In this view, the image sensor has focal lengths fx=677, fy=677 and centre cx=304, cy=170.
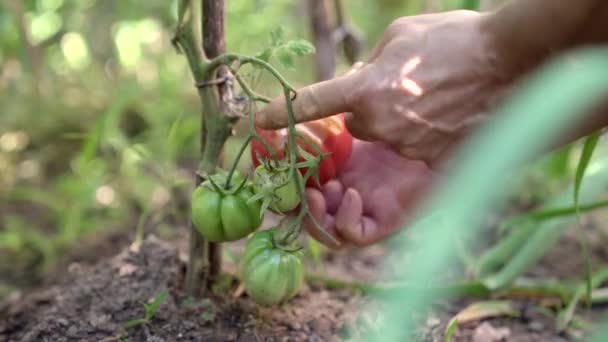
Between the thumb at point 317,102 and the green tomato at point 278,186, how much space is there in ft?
0.31

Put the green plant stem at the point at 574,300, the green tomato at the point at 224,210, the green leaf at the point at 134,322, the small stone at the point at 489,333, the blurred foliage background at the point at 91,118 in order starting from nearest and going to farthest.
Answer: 1. the green tomato at the point at 224,210
2. the green leaf at the point at 134,322
3. the small stone at the point at 489,333
4. the green plant stem at the point at 574,300
5. the blurred foliage background at the point at 91,118

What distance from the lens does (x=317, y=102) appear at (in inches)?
44.4

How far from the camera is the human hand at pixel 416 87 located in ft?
3.69

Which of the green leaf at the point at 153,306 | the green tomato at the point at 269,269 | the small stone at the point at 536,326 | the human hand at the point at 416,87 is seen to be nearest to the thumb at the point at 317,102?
the human hand at the point at 416,87

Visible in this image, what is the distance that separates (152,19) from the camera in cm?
259

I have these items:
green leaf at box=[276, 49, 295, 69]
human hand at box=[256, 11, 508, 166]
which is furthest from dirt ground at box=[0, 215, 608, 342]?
green leaf at box=[276, 49, 295, 69]

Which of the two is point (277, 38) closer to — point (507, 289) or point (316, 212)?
point (316, 212)

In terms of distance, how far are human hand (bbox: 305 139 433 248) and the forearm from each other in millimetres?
351

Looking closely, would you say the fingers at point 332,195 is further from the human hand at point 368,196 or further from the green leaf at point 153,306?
the green leaf at point 153,306

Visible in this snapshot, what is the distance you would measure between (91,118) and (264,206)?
1.52 metres

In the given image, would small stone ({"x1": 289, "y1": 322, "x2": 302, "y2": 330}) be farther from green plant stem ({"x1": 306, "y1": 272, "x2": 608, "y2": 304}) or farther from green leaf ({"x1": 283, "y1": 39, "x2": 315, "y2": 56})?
green leaf ({"x1": 283, "y1": 39, "x2": 315, "y2": 56})

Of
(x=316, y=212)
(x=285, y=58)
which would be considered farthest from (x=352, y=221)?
(x=285, y=58)

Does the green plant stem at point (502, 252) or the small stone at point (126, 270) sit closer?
the small stone at point (126, 270)

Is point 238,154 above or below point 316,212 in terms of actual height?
above
